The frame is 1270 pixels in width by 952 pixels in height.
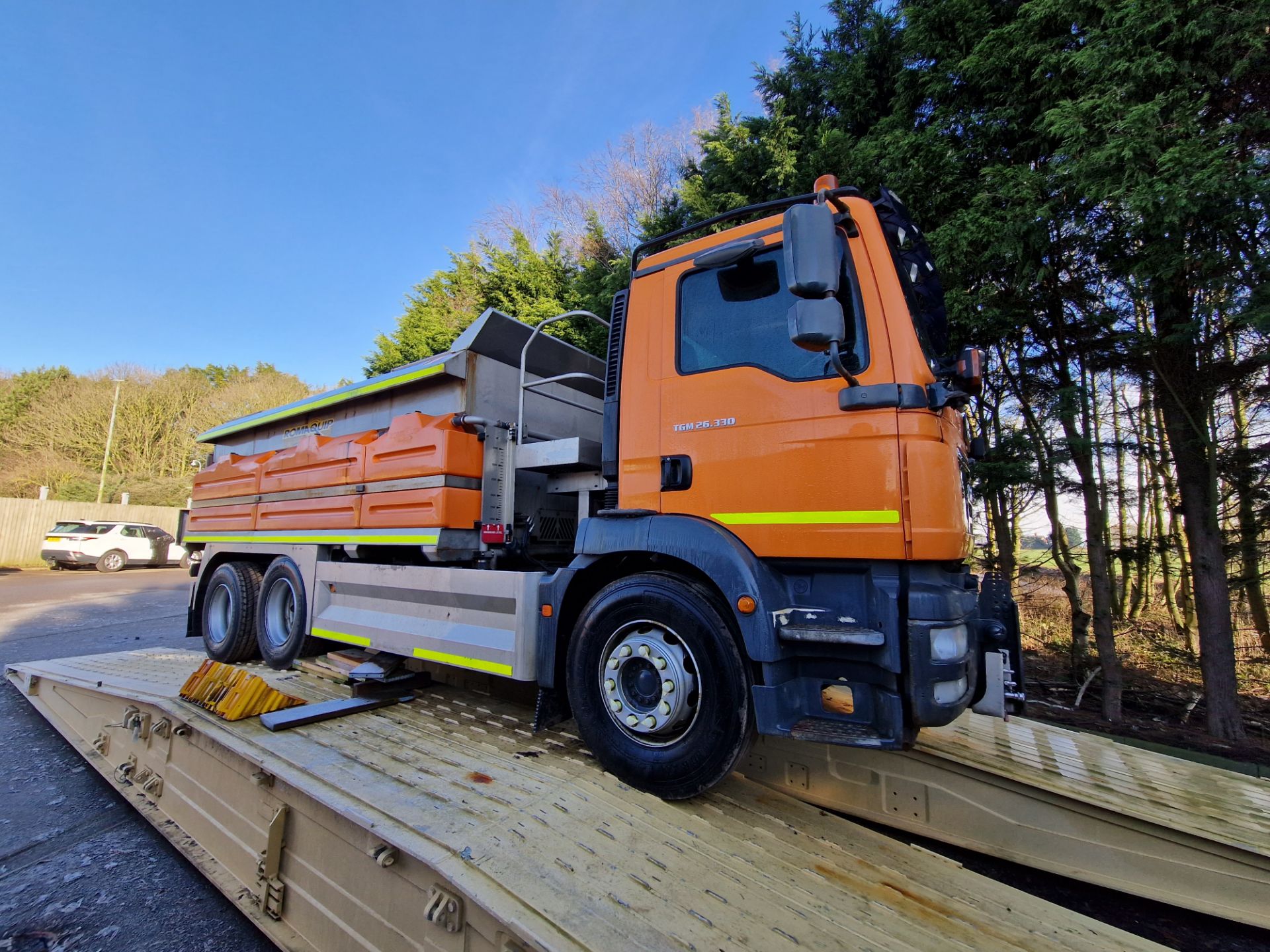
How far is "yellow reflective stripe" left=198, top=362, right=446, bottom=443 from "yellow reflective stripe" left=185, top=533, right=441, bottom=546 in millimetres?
1053

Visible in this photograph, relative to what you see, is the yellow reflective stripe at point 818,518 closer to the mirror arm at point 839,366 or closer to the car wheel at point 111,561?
the mirror arm at point 839,366

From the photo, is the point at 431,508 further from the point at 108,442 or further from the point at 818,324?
the point at 108,442

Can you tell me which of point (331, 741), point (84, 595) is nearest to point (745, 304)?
point (331, 741)

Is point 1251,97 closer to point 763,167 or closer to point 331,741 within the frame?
point 763,167

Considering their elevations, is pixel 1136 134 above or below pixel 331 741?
above

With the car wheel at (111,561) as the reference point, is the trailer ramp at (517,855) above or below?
below

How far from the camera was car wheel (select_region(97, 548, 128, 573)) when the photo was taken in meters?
17.5

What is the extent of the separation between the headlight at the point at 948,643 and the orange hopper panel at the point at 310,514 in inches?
142

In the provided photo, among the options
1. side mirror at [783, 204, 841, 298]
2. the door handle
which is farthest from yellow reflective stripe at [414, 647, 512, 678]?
side mirror at [783, 204, 841, 298]

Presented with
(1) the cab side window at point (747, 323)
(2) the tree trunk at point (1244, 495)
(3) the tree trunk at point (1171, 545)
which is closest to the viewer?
(1) the cab side window at point (747, 323)

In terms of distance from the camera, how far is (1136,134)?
4422 mm

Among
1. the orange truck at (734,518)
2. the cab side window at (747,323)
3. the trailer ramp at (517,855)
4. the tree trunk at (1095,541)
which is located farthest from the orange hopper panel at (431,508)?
the tree trunk at (1095,541)

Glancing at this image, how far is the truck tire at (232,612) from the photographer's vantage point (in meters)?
5.01

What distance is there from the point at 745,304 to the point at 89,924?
152 inches
